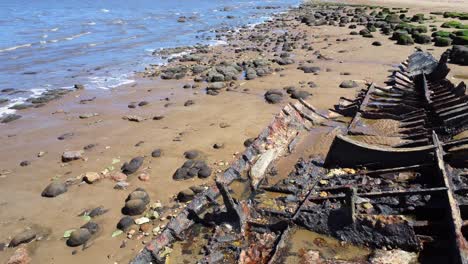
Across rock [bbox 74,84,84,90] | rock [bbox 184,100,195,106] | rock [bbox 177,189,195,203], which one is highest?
rock [bbox 177,189,195,203]

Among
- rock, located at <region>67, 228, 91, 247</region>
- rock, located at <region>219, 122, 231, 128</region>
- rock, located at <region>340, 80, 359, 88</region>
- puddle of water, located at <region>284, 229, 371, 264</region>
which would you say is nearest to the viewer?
puddle of water, located at <region>284, 229, 371, 264</region>

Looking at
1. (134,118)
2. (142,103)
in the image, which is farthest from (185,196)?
(142,103)

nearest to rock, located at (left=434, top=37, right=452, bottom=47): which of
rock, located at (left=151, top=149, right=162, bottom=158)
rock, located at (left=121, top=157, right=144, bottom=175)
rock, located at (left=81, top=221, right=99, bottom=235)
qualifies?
rock, located at (left=151, top=149, right=162, bottom=158)

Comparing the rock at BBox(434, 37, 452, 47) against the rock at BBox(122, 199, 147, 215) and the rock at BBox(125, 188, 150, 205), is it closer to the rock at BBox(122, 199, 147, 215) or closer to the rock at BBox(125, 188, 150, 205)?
the rock at BBox(125, 188, 150, 205)

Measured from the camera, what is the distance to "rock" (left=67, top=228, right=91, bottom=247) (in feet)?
22.2

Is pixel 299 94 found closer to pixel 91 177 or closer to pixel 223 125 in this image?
pixel 223 125

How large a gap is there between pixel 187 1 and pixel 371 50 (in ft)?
159

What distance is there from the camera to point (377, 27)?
28531 millimetres

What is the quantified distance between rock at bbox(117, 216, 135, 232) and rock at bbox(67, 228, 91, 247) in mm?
527

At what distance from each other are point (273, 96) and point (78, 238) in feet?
26.5

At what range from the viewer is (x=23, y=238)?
22.7 ft

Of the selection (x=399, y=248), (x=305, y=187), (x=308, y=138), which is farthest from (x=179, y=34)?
(x=399, y=248)

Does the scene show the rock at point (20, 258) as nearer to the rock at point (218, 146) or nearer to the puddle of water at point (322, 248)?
the puddle of water at point (322, 248)

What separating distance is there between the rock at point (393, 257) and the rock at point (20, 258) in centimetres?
527
